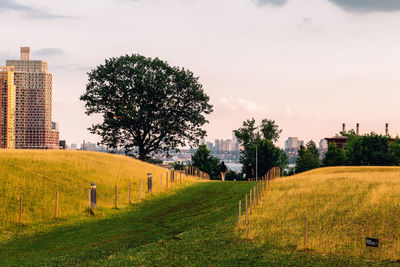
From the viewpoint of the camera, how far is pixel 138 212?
33781mm

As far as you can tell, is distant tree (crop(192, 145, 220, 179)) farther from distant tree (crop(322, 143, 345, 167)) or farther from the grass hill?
A: the grass hill

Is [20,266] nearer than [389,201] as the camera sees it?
Yes

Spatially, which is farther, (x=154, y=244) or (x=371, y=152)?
(x=371, y=152)

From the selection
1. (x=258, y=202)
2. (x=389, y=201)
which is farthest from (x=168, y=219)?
(x=389, y=201)

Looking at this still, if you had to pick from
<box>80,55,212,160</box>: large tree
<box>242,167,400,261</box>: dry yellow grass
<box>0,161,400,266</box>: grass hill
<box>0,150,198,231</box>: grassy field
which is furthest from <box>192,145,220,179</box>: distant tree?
<box>0,161,400,266</box>: grass hill

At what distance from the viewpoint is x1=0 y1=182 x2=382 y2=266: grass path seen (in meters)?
19.2

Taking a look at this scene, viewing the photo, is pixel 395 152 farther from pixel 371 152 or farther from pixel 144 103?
pixel 144 103

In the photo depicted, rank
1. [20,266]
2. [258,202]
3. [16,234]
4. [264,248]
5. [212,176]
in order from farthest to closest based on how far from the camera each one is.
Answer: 1. [212,176]
2. [258,202]
3. [16,234]
4. [264,248]
5. [20,266]

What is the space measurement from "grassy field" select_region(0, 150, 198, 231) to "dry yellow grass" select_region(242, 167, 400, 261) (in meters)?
14.2

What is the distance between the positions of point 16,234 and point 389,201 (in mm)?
25318

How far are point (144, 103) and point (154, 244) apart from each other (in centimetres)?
5273

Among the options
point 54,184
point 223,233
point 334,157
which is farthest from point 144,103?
point 334,157

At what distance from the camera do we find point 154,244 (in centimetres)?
2222

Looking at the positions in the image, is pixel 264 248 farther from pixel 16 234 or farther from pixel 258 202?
pixel 16 234
